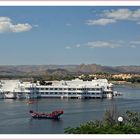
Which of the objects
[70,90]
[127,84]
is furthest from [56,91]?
[127,84]

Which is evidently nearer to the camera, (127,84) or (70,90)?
(70,90)

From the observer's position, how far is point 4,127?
6012mm

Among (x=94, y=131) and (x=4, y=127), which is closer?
(x=94, y=131)

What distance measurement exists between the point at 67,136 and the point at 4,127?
4261 mm

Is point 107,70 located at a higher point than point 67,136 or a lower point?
higher

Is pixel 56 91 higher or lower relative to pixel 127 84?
lower

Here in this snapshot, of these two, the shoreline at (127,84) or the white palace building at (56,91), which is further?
the shoreline at (127,84)

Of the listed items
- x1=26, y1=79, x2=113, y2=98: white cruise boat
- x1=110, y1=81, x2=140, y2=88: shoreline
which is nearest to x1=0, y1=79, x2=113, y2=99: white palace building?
x1=26, y1=79, x2=113, y2=98: white cruise boat

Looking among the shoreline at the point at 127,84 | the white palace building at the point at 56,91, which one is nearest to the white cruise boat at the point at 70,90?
the white palace building at the point at 56,91

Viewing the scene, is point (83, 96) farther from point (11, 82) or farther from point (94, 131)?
point (94, 131)

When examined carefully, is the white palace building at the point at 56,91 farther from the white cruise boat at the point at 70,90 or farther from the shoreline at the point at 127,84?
the shoreline at the point at 127,84

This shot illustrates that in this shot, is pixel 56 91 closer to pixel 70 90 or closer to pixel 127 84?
pixel 70 90

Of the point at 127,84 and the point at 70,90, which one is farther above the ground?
the point at 127,84
